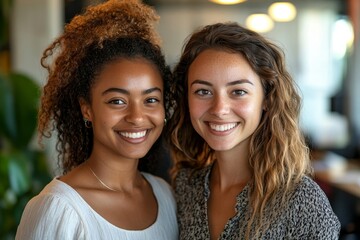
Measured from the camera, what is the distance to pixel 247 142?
2.10 meters

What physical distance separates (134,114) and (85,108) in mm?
207

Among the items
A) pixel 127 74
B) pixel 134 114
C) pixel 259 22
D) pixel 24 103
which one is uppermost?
pixel 259 22

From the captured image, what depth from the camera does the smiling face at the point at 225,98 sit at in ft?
6.38

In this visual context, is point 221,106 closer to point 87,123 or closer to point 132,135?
point 132,135

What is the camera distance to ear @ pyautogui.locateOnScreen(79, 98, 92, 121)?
2074 mm

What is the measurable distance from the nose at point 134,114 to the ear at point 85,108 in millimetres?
158

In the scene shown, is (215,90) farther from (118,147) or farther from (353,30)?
(353,30)

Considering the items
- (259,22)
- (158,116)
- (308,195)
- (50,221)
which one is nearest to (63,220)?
(50,221)

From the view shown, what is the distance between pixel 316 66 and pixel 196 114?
795cm

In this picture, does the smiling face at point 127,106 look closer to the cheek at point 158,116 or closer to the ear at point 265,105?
Answer: the cheek at point 158,116

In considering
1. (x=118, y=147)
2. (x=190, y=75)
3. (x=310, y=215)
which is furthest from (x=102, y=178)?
(x=310, y=215)

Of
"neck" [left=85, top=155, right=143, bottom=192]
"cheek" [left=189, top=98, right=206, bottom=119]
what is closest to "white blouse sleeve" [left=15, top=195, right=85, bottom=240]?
"neck" [left=85, top=155, right=143, bottom=192]

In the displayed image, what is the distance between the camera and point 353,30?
5938 mm

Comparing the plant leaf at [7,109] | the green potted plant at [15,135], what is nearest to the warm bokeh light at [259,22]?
the green potted plant at [15,135]
